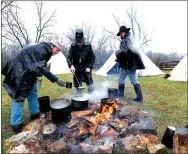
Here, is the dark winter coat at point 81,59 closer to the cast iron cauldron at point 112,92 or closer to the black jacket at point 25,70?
the cast iron cauldron at point 112,92

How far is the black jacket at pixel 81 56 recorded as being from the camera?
5289 mm

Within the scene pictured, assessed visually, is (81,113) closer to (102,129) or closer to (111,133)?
(102,129)

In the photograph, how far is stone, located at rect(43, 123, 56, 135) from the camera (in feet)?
11.3

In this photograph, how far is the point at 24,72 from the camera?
3623mm

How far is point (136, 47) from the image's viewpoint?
5.34 metres

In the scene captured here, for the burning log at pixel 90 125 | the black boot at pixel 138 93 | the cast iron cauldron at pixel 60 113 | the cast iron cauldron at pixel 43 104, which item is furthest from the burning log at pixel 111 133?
the black boot at pixel 138 93

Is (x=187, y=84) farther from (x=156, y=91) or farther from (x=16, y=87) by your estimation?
(x=16, y=87)

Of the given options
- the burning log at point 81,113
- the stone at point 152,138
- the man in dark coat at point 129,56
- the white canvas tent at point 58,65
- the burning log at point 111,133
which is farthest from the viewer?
the white canvas tent at point 58,65

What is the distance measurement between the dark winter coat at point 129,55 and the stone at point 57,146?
2.72 m

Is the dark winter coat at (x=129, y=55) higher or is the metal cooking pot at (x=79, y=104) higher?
the dark winter coat at (x=129, y=55)

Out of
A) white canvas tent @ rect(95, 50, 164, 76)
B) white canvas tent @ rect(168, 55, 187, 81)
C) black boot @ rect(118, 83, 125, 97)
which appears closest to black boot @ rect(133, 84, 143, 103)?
black boot @ rect(118, 83, 125, 97)

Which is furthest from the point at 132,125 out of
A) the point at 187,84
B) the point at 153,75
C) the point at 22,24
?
the point at 22,24

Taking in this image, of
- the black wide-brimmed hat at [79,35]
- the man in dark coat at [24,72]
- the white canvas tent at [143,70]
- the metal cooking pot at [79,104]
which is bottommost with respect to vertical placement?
the white canvas tent at [143,70]

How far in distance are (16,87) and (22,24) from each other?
2326cm
